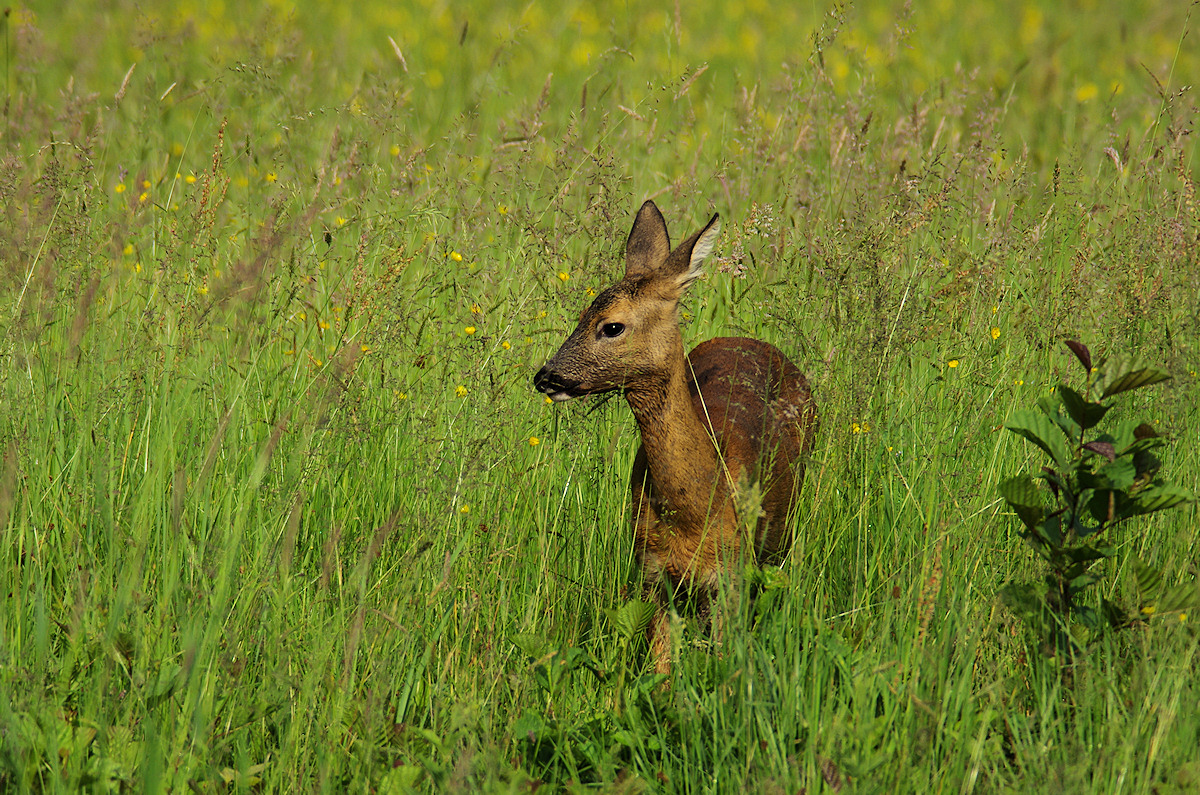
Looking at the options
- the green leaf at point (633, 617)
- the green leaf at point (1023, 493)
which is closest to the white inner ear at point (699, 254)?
the green leaf at point (633, 617)

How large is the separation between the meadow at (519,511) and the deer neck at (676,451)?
21 cm

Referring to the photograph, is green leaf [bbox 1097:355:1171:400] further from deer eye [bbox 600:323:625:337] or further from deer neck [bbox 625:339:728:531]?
deer eye [bbox 600:323:625:337]

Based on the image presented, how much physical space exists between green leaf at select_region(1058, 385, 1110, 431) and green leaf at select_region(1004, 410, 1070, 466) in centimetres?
6

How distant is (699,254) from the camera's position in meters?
3.52

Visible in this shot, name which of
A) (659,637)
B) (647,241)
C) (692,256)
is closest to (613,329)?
(692,256)

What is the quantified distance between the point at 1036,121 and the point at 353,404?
6540mm

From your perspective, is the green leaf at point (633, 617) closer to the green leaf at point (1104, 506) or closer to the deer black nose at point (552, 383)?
the deer black nose at point (552, 383)

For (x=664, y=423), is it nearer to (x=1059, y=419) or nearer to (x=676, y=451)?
(x=676, y=451)

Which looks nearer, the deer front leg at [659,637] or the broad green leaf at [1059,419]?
the broad green leaf at [1059,419]

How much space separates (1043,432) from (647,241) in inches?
67.6

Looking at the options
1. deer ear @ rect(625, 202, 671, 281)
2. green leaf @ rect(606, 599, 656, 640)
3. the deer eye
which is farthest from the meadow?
the deer eye

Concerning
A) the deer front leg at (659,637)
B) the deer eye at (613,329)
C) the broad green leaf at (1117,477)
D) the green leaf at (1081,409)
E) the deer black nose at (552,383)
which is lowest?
the deer front leg at (659,637)

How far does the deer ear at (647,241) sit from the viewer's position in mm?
3830

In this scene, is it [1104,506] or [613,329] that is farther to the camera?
[613,329]
